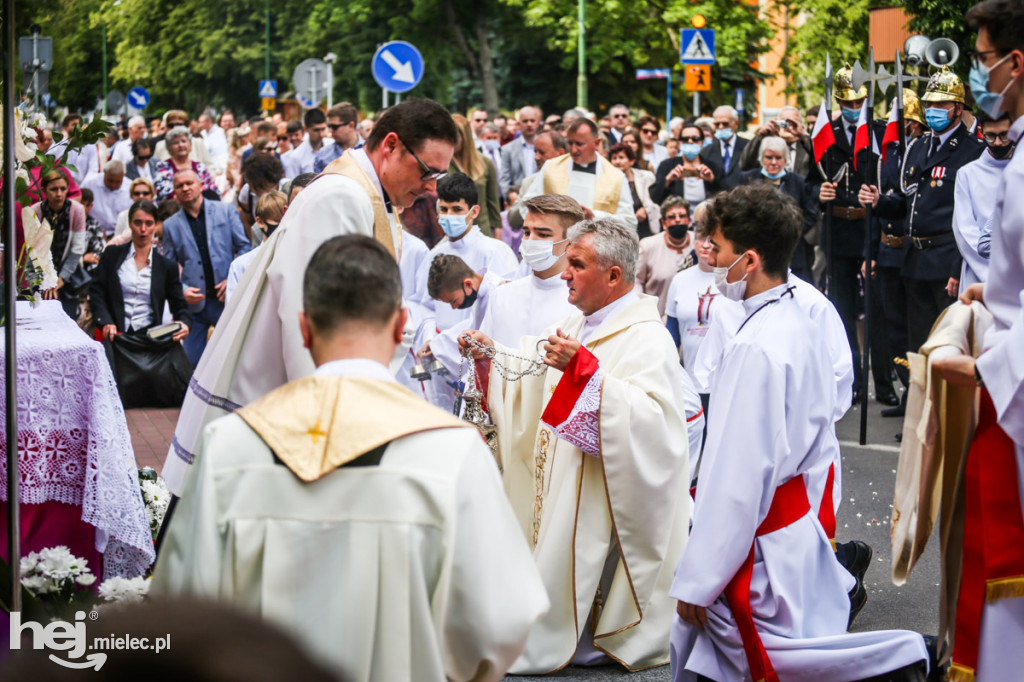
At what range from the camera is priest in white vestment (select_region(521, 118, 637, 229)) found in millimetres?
10492

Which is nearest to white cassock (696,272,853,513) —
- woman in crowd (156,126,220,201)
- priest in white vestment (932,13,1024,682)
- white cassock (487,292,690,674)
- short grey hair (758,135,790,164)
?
white cassock (487,292,690,674)

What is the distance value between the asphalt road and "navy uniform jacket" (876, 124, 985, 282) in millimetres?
1303

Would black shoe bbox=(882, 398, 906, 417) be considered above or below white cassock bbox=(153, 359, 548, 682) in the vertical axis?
below

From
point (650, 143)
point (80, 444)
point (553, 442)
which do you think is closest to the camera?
point (80, 444)

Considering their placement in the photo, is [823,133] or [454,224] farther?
[823,133]

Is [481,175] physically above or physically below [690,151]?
below

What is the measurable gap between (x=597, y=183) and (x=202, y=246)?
11.3 feet

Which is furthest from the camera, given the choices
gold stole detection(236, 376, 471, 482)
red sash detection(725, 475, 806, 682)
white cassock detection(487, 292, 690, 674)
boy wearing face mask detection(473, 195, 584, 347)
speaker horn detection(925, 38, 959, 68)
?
speaker horn detection(925, 38, 959, 68)

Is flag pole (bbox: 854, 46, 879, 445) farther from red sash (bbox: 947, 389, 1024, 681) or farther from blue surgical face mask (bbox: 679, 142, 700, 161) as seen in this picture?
red sash (bbox: 947, 389, 1024, 681)

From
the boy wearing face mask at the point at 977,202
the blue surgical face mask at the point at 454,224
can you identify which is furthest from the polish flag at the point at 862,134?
the blue surgical face mask at the point at 454,224

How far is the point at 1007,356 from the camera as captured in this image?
334 cm

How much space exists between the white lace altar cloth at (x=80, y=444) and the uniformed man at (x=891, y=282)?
7.07m

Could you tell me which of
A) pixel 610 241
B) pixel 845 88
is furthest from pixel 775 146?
pixel 610 241

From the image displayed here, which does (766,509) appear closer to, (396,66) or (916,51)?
(916,51)
